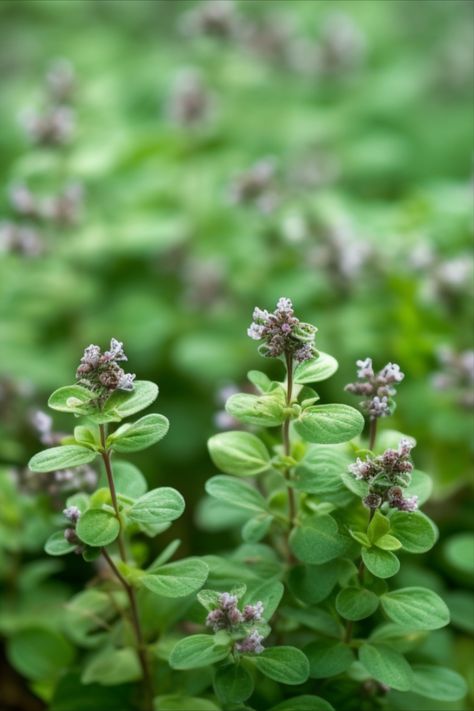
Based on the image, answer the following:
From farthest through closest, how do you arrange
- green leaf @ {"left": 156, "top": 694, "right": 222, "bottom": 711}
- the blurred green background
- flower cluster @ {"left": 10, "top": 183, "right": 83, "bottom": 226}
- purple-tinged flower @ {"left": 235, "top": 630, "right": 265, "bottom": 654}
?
flower cluster @ {"left": 10, "top": 183, "right": 83, "bottom": 226} → the blurred green background → green leaf @ {"left": 156, "top": 694, "right": 222, "bottom": 711} → purple-tinged flower @ {"left": 235, "top": 630, "right": 265, "bottom": 654}

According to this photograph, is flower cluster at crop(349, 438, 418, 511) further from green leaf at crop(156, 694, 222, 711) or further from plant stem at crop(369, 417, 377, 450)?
green leaf at crop(156, 694, 222, 711)

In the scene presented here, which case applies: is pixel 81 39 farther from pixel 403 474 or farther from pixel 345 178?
pixel 403 474

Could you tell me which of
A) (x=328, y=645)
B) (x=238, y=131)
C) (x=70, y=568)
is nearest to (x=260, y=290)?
(x=70, y=568)

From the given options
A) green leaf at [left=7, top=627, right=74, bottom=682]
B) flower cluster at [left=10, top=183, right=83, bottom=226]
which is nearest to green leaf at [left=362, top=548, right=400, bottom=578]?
green leaf at [left=7, top=627, right=74, bottom=682]

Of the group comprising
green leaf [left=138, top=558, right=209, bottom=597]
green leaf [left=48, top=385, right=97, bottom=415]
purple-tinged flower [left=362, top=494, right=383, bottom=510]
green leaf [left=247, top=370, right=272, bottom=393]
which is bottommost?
green leaf [left=138, top=558, right=209, bottom=597]

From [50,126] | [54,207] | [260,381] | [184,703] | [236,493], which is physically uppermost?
[50,126]

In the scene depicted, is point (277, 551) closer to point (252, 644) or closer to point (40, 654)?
point (252, 644)

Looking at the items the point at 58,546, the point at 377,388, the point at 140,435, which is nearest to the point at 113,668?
the point at 58,546
